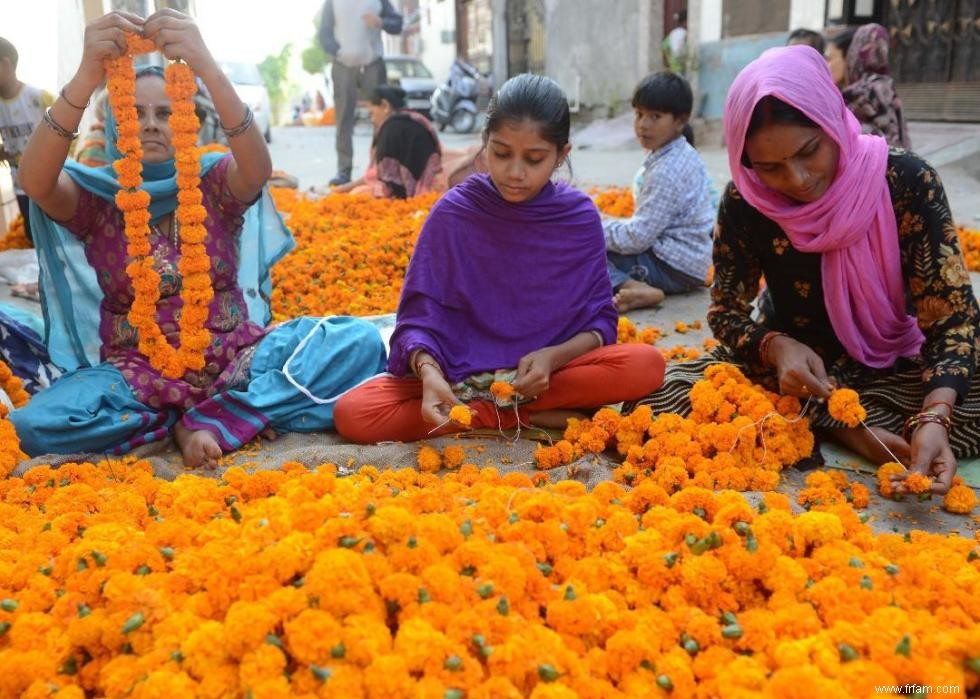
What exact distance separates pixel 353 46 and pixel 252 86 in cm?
1062

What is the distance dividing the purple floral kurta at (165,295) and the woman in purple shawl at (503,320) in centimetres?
58

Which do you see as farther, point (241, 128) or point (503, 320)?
point (503, 320)

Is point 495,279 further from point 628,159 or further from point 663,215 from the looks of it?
point 628,159

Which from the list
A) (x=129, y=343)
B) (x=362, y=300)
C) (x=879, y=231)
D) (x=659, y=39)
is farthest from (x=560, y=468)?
(x=659, y=39)

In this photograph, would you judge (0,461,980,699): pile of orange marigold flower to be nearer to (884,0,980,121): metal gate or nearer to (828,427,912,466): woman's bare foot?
(828,427,912,466): woman's bare foot

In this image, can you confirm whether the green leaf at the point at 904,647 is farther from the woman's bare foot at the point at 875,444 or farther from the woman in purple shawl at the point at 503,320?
the woman in purple shawl at the point at 503,320

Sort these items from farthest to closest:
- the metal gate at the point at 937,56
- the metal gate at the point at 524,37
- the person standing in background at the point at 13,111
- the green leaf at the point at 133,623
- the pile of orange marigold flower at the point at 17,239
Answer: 1. the metal gate at the point at 524,37
2. the metal gate at the point at 937,56
3. the pile of orange marigold flower at the point at 17,239
4. the person standing in background at the point at 13,111
5. the green leaf at the point at 133,623

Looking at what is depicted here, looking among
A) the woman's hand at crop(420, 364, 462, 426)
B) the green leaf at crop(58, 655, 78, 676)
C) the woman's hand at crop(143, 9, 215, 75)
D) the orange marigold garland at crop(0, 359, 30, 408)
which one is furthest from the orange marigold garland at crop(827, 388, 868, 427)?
the orange marigold garland at crop(0, 359, 30, 408)

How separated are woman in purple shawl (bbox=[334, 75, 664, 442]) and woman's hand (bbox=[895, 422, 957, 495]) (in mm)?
1030

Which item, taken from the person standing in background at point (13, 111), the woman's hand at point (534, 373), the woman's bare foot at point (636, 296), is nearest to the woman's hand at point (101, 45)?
the woman's hand at point (534, 373)

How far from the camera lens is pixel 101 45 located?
2924 mm

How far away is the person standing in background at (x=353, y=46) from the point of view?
1046cm

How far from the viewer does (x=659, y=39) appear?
52.2ft

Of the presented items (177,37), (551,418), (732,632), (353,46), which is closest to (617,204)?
(353,46)
